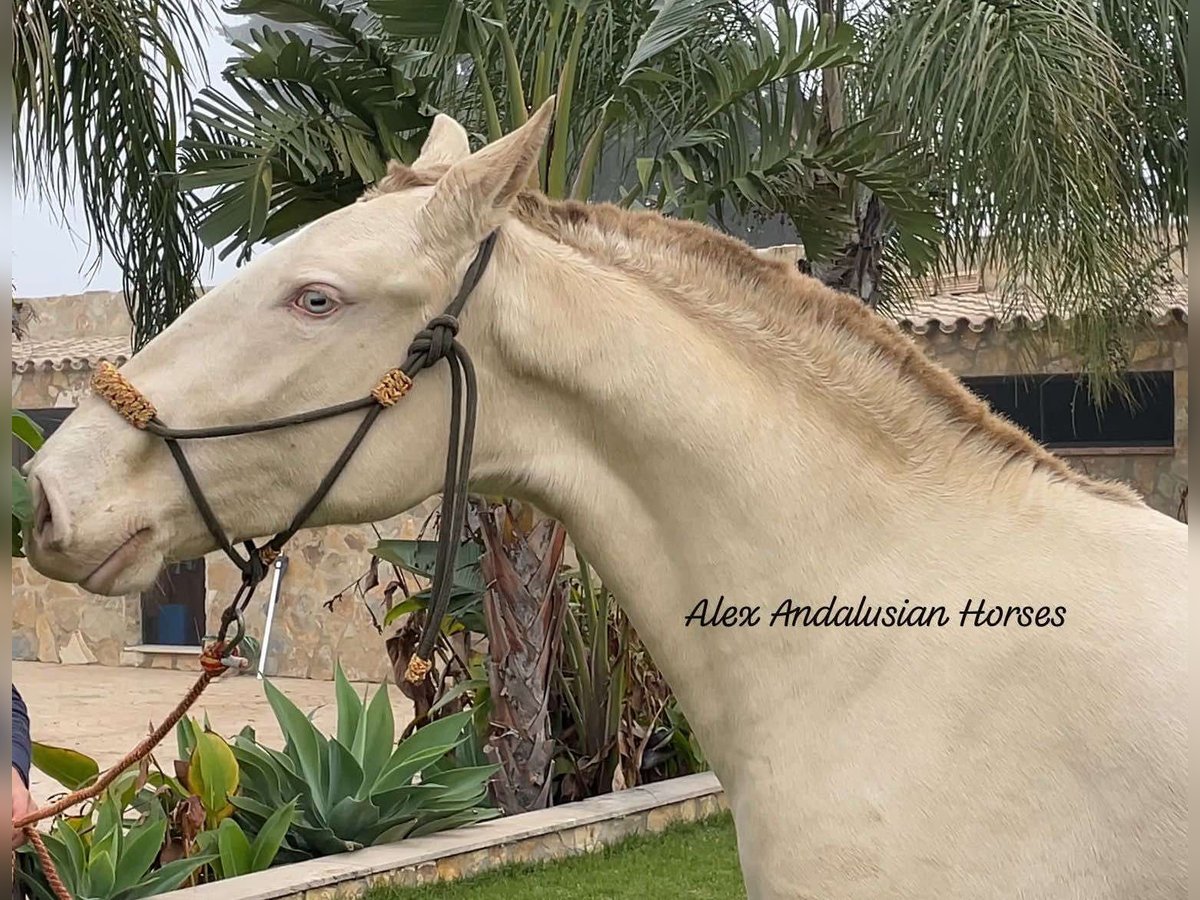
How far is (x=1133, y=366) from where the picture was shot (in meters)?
9.85

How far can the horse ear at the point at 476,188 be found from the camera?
1675 millimetres

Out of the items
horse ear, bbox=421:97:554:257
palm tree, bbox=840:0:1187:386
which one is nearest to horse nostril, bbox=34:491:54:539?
horse ear, bbox=421:97:554:257

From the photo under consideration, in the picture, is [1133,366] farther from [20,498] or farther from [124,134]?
[20,498]

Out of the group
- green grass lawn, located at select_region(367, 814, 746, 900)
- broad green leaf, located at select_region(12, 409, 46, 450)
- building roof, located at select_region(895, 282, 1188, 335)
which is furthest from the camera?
building roof, located at select_region(895, 282, 1188, 335)

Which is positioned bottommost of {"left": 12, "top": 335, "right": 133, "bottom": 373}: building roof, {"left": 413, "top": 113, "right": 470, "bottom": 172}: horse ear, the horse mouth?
the horse mouth

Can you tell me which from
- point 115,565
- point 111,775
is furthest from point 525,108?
point 115,565

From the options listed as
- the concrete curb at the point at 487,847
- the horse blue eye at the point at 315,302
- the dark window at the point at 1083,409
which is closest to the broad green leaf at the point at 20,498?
the horse blue eye at the point at 315,302

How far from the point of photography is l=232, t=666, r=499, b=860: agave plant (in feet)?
14.4

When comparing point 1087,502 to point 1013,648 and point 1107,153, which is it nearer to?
point 1013,648

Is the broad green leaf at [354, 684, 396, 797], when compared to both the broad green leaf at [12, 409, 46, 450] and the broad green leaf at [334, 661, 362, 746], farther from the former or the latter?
the broad green leaf at [12, 409, 46, 450]

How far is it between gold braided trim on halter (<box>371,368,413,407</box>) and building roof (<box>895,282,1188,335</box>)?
725 centimetres

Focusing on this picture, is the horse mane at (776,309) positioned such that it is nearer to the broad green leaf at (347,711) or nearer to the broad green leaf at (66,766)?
the broad green leaf at (66,766)

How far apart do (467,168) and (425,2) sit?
260 cm

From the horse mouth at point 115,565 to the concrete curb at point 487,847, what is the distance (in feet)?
7.88
